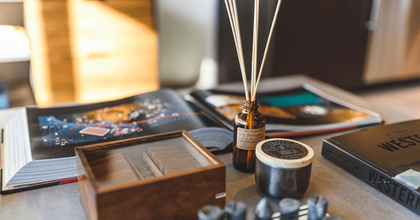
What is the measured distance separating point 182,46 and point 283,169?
242 cm

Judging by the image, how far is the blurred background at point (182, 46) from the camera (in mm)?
2170

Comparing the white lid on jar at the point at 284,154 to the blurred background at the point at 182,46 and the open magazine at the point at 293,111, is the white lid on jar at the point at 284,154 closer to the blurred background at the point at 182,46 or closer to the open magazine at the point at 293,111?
the open magazine at the point at 293,111

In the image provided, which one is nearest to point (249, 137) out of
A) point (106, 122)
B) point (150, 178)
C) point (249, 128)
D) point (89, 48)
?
point (249, 128)

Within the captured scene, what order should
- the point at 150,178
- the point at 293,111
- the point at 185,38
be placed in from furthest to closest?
the point at 185,38 → the point at 293,111 → the point at 150,178

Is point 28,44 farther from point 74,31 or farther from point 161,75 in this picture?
point 161,75

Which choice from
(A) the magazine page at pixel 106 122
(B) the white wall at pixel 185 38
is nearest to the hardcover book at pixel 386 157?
(A) the magazine page at pixel 106 122

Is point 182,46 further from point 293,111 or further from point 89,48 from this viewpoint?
point 293,111

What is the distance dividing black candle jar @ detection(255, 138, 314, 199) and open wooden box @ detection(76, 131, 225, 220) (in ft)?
0.25

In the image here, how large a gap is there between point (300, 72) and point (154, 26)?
127 centimetres

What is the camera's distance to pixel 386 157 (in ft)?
1.83

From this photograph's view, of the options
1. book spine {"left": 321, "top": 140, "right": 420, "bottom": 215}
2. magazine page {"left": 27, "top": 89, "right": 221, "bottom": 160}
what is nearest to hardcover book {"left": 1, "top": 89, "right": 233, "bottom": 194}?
magazine page {"left": 27, "top": 89, "right": 221, "bottom": 160}

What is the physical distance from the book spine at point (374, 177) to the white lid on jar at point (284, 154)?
0.13 meters

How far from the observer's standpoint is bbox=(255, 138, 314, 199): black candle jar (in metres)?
0.46

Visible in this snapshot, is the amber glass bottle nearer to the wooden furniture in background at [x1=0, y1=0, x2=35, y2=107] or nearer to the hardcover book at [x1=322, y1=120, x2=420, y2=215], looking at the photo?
the hardcover book at [x1=322, y1=120, x2=420, y2=215]
